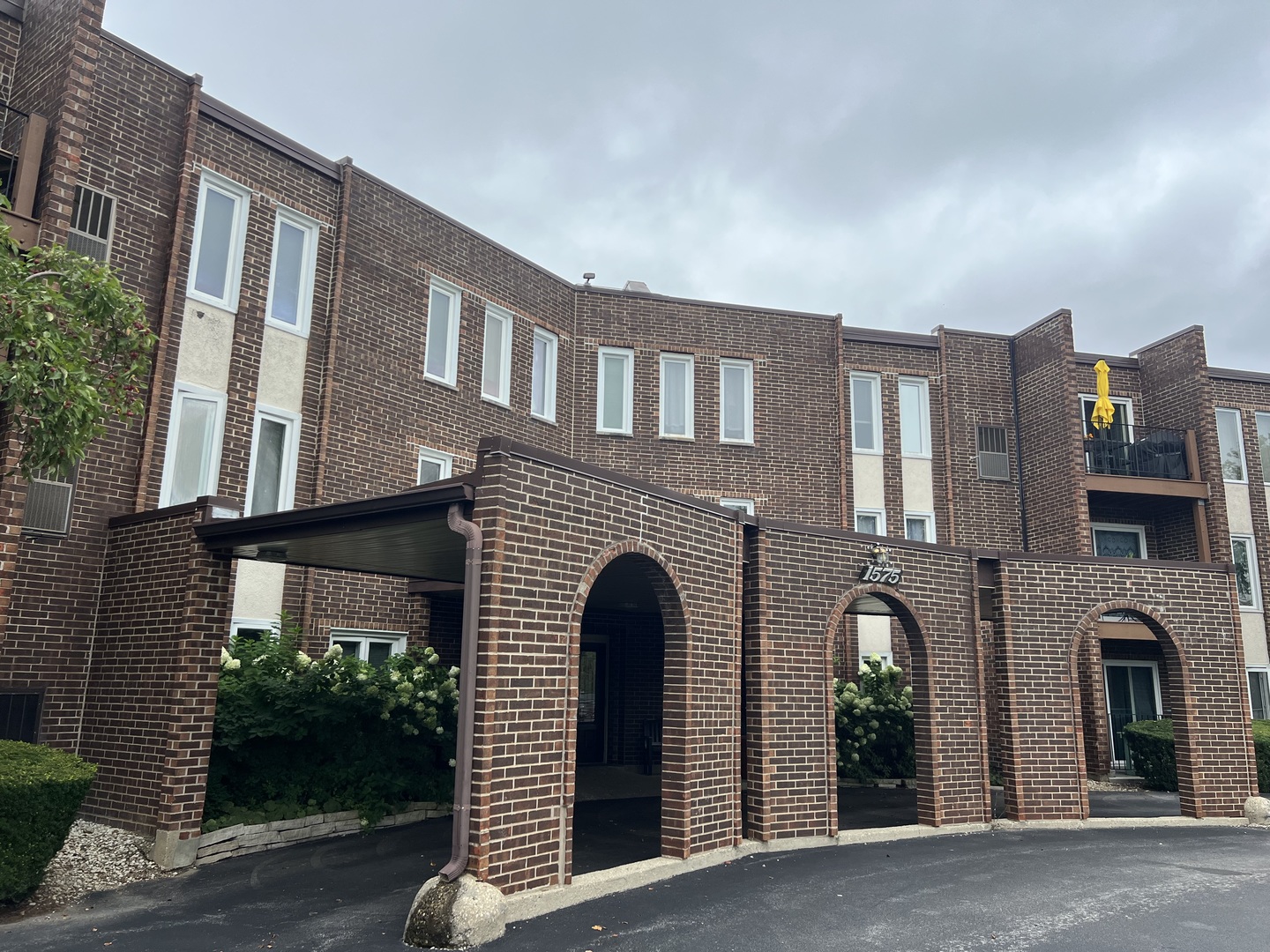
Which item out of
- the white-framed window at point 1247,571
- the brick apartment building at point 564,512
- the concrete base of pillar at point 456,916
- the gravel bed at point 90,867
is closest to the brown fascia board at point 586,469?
the brick apartment building at point 564,512

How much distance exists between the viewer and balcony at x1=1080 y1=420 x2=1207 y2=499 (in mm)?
20391

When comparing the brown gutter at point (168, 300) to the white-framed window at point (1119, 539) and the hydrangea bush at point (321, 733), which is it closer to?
the hydrangea bush at point (321, 733)

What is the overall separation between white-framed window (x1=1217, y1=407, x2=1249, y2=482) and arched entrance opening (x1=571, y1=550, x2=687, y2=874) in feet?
46.4

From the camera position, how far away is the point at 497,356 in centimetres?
1742

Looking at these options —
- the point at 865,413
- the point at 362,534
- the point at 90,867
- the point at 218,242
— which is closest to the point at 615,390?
the point at 865,413

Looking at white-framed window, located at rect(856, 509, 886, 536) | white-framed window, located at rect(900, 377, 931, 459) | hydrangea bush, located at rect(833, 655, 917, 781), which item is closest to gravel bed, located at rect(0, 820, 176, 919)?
hydrangea bush, located at rect(833, 655, 917, 781)

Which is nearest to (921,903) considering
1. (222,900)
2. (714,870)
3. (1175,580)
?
(714,870)

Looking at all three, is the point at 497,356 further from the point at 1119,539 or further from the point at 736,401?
the point at 1119,539

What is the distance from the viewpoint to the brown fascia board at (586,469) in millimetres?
8055

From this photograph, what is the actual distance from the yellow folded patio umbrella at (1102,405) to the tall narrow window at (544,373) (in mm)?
11831

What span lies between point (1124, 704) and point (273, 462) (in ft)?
59.0

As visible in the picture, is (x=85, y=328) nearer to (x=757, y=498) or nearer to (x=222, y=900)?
(x=222, y=900)

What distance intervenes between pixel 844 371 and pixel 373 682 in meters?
12.6

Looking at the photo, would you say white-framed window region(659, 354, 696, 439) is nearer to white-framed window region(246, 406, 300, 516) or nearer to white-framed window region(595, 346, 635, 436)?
white-framed window region(595, 346, 635, 436)
